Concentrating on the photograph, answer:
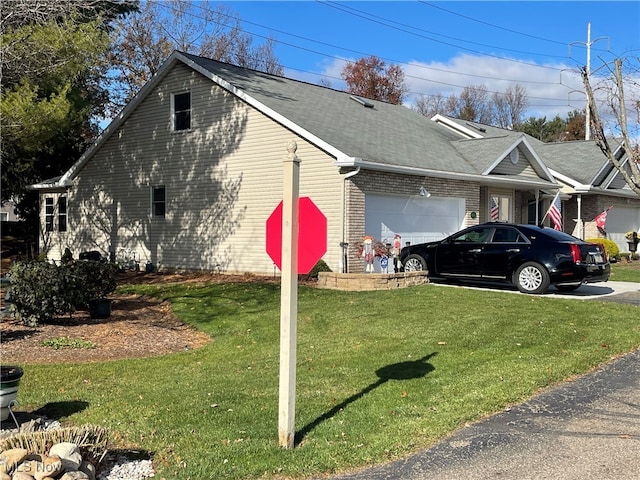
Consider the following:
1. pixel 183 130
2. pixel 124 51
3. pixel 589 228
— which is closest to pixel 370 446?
pixel 183 130

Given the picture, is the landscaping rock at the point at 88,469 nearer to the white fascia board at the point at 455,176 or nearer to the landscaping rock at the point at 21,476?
the landscaping rock at the point at 21,476

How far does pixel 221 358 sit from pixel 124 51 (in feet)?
102

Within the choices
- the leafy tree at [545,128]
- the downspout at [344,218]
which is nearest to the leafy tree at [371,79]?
the leafy tree at [545,128]

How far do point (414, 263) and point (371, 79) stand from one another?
113 ft

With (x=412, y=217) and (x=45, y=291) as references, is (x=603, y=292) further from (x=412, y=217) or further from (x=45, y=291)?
(x=45, y=291)

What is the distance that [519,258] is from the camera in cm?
1351

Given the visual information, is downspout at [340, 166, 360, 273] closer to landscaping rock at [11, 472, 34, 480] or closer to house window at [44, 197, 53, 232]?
landscaping rock at [11, 472, 34, 480]

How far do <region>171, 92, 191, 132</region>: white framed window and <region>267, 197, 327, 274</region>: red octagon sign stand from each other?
15.1m

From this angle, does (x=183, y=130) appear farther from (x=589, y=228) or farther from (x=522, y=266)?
(x=589, y=228)

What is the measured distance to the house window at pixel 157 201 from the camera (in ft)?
66.0

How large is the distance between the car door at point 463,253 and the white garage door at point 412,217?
7.13 feet

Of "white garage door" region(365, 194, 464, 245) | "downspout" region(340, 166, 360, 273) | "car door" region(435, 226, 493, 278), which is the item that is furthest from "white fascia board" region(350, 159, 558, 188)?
"car door" region(435, 226, 493, 278)

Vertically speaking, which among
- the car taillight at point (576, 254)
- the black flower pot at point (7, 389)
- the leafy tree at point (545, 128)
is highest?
the leafy tree at point (545, 128)

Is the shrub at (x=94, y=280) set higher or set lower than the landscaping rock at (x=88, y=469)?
higher
